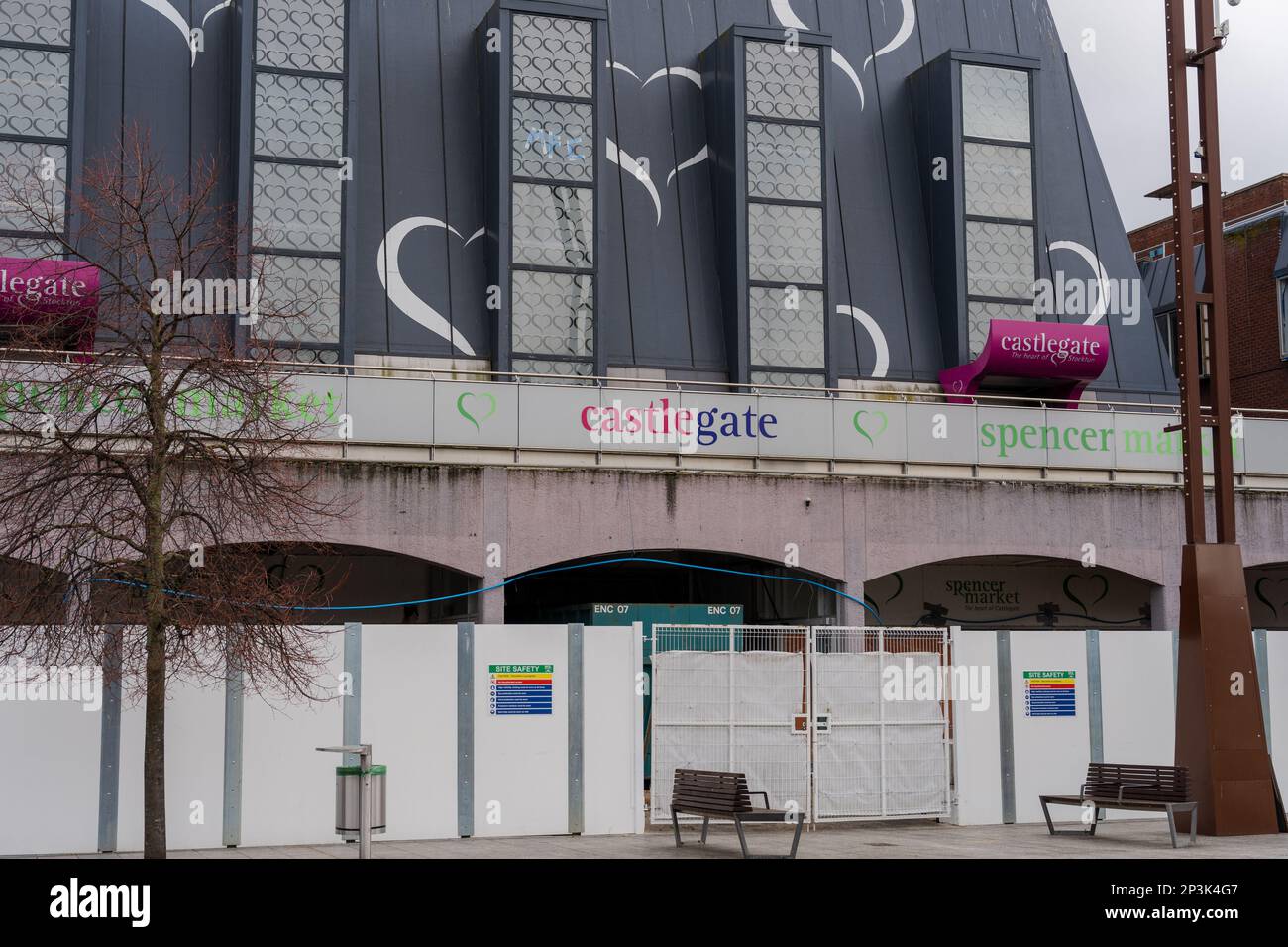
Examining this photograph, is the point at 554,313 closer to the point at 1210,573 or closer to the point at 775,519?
the point at 775,519

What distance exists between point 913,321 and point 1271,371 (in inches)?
434

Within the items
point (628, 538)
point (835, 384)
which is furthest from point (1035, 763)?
point (835, 384)

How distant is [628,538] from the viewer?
25.7 metres

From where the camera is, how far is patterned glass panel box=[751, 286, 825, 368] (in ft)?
101

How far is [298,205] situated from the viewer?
28.4 m

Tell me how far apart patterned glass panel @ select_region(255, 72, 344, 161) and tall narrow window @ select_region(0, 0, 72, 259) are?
128 inches

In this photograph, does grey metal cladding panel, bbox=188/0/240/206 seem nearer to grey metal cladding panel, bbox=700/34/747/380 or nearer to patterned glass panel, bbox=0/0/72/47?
patterned glass panel, bbox=0/0/72/47

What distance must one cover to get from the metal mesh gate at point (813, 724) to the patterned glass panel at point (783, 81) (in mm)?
13913

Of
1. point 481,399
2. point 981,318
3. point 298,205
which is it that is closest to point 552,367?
point 481,399

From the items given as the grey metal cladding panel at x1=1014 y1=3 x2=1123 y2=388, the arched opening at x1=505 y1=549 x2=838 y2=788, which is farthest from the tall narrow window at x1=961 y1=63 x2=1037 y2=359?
the arched opening at x1=505 y1=549 x2=838 y2=788

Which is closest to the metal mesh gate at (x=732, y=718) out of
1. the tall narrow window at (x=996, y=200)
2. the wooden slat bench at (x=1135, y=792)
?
the wooden slat bench at (x=1135, y=792)

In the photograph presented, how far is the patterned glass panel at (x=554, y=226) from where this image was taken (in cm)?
2939

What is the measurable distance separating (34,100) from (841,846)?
18.9 meters

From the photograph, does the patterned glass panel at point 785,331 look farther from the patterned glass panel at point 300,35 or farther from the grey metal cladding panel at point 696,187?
the patterned glass panel at point 300,35
